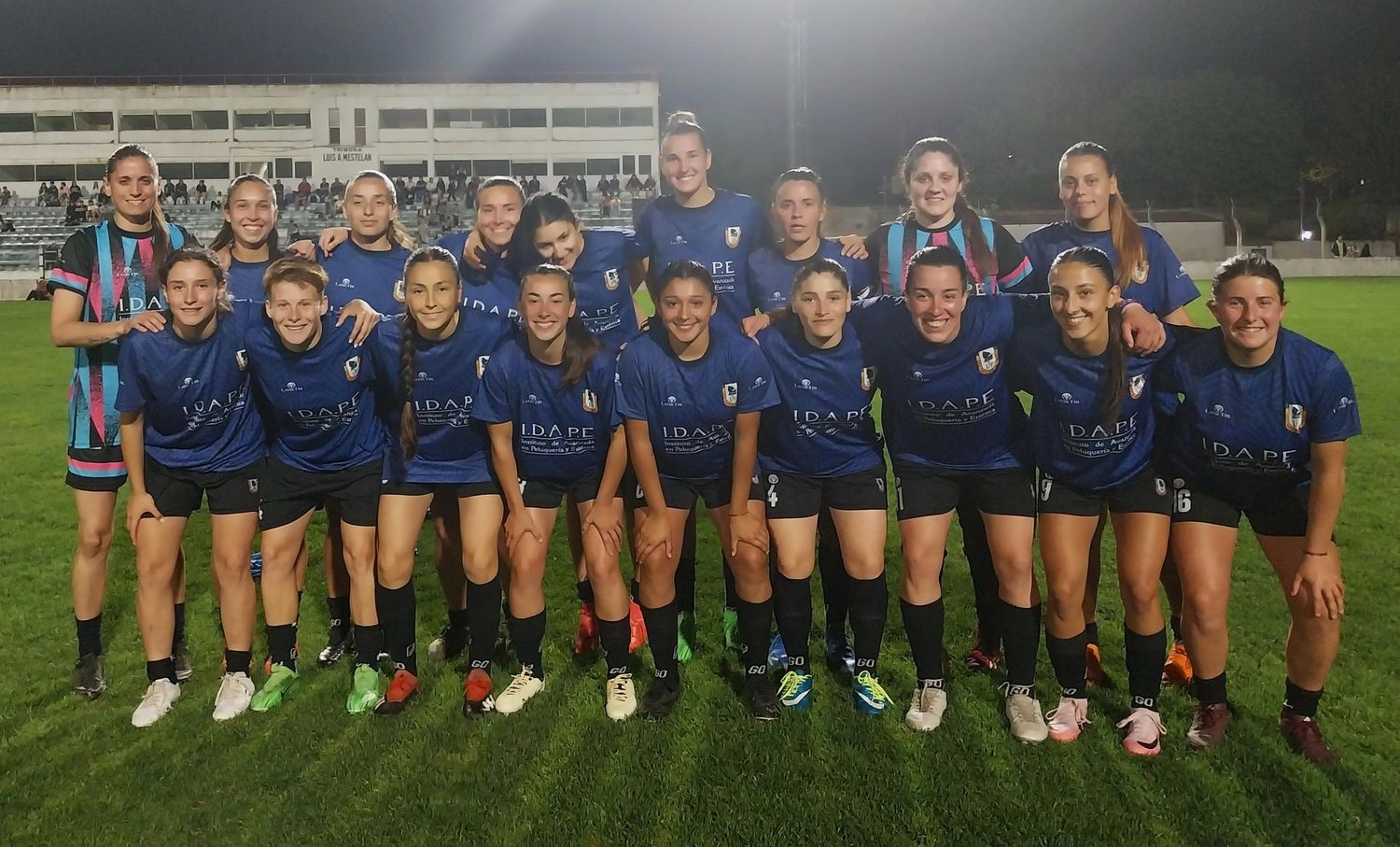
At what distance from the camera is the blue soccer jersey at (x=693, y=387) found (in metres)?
3.03

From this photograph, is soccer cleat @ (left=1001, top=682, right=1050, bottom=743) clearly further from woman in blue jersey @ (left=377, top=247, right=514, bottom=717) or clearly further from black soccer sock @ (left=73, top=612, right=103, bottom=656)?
black soccer sock @ (left=73, top=612, right=103, bottom=656)

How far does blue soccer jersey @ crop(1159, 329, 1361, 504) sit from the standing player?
0.77 meters

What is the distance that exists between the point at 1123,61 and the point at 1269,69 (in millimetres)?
6886

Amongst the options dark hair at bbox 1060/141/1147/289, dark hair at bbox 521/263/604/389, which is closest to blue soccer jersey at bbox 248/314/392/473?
dark hair at bbox 521/263/604/389

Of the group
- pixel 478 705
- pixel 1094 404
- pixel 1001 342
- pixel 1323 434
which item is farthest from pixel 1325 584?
pixel 478 705

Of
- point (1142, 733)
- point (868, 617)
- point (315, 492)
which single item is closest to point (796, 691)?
point (868, 617)

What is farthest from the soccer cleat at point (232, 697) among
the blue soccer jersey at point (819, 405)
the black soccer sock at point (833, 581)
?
the black soccer sock at point (833, 581)

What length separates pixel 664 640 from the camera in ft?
10.5

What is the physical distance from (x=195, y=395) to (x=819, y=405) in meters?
2.12

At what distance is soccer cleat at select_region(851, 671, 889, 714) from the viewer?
3.08 m

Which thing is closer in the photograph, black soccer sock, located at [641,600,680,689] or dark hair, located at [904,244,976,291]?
dark hair, located at [904,244,976,291]

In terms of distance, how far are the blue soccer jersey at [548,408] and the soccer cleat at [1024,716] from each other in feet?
5.24

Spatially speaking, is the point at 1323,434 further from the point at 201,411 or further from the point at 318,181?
the point at 318,181

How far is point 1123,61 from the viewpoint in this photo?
4903cm
